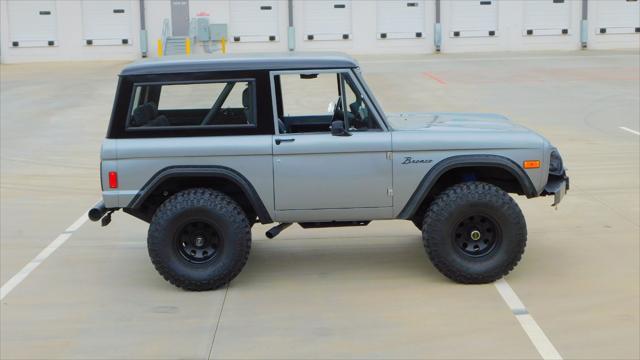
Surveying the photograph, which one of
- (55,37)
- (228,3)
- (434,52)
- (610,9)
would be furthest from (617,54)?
(55,37)

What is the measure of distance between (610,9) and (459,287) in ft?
119

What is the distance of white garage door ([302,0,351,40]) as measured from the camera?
40.8 metres

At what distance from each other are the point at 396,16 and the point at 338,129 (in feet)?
112

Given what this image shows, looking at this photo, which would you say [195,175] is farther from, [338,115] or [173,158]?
[338,115]

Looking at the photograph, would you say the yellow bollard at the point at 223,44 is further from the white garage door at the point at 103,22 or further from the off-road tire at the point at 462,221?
the off-road tire at the point at 462,221

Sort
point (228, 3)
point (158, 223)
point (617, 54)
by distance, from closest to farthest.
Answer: point (158, 223) → point (617, 54) → point (228, 3)

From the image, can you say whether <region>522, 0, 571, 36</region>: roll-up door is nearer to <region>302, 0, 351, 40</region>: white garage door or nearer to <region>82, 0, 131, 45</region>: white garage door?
<region>302, 0, 351, 40</region>: white garage door

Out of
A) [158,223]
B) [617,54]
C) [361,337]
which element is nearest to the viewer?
[361,337]

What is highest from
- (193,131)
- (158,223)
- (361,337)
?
(193,131)

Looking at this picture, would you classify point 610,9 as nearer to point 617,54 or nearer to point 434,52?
point 617,54

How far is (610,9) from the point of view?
1635 inches

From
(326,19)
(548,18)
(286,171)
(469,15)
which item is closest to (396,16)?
(326,19)

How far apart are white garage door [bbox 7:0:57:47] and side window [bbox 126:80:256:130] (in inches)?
1354

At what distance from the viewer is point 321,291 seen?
319 inches
